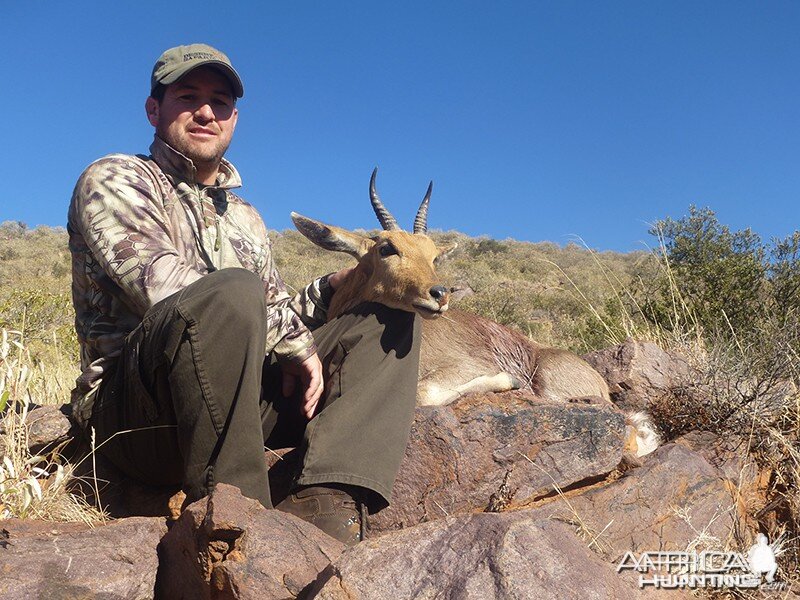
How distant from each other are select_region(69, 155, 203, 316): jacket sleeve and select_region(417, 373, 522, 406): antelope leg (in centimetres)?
283

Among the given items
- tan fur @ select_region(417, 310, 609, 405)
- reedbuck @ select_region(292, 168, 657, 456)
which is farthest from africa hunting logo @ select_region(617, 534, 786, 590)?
tan fur @ select_region(417, 310, 609, 405)

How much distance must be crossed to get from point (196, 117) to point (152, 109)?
33cm

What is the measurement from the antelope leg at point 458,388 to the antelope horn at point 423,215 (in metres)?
1.49

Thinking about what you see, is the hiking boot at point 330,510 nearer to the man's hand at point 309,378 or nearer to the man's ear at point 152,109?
the man's hand at point 309,378

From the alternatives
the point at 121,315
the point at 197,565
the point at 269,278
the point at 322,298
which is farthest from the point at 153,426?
the point at 322,298

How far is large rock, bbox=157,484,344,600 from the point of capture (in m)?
2.63

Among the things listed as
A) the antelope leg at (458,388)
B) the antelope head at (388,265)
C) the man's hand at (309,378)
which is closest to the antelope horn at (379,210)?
the antelope head at (388,265)

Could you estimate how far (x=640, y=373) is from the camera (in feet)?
20.9

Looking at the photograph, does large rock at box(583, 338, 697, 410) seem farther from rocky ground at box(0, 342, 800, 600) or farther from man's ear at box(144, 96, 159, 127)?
man's ear at box(144, 96, 159, 127)

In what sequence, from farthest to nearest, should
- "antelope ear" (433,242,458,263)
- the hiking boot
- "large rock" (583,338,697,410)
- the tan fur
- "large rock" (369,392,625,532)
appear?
"antelope ear" (433,242,458,263) < the tan fur < "large rock" (583,338,697,410) < "large rock" (369,392,625,532) < the hiking boot

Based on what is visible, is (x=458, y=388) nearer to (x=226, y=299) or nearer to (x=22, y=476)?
(x=226, y=299)

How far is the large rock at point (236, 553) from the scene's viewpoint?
2.63 meters

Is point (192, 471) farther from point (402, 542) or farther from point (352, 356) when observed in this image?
point (402, 542)

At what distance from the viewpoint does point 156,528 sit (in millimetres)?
3066
